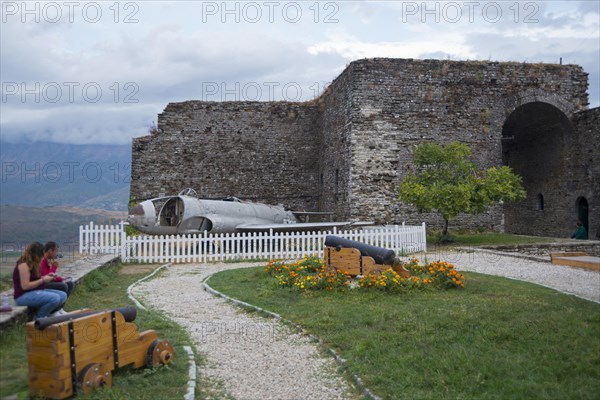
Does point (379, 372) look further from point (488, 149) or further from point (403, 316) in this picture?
point (488, 149)

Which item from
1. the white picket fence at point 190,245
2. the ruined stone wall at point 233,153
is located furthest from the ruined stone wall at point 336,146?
the white picket fence at point 190,245

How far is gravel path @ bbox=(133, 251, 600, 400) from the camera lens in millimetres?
5395

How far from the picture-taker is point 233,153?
26938mm

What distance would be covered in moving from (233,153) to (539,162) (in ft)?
49.0

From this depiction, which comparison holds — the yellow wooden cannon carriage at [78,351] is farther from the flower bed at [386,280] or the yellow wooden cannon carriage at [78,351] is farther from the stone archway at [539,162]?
the stone archway at [539,162]

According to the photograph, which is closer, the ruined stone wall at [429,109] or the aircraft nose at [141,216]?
the aircraft nose at [141,216]

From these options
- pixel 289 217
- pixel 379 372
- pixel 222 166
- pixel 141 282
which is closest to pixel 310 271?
pixel 141 282

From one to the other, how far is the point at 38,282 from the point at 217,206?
12112 mm

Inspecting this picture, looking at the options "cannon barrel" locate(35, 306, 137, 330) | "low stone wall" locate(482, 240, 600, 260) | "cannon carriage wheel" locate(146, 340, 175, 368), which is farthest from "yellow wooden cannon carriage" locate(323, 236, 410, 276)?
"low stone wall" locate(482, 240, 600, 260)

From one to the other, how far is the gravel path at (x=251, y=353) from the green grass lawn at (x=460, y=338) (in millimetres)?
353

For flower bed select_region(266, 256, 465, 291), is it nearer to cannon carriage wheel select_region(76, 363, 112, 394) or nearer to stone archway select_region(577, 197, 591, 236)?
cannon carriage wheel select_region(76, 363, 112, 394)

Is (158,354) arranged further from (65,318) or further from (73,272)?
(73,272)

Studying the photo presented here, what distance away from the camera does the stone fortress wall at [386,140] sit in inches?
847

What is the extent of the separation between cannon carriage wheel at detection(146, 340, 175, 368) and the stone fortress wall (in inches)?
627
